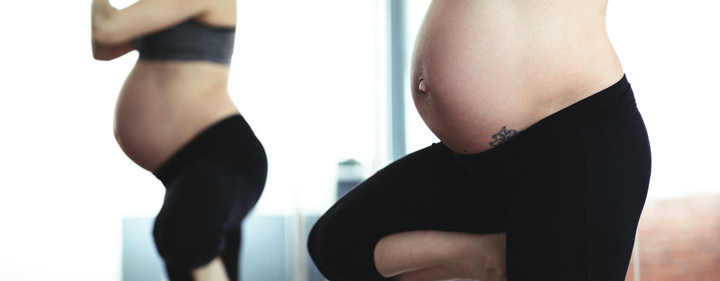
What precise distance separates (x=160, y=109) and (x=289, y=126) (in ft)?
1.38

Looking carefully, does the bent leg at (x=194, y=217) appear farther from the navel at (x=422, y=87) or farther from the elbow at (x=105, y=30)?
the navel at (x=422, y=87)

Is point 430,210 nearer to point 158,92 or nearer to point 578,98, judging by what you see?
point 578,98

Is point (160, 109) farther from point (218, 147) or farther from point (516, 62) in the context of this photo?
point (516, 62)

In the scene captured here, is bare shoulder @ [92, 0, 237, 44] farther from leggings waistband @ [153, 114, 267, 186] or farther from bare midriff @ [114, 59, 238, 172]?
leggings waistband @ [153, 114, 267, 186]

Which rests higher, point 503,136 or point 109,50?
point 109,50

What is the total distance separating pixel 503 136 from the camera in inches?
29.5

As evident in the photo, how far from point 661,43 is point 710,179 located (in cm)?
58

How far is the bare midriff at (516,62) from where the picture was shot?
0.71 meters

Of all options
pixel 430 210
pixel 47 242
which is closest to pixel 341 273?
pixel 430 210

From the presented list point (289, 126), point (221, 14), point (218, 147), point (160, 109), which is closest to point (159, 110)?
point (160, 109)

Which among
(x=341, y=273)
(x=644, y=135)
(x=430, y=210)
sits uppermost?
(x=644, y=135)

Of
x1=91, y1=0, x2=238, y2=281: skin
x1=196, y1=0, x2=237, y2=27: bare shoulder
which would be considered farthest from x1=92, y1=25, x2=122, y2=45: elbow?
x1=196, y1=0, x2=237, y2=27: bare shoulder

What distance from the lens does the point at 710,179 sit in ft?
6.40

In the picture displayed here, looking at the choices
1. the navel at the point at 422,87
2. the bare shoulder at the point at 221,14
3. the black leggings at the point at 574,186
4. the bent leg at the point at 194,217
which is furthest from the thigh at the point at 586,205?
the bare shoulder at the point at 221,14
